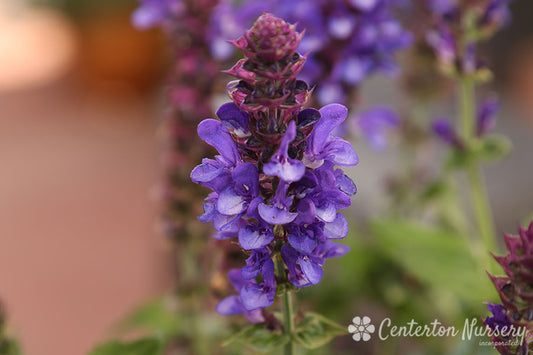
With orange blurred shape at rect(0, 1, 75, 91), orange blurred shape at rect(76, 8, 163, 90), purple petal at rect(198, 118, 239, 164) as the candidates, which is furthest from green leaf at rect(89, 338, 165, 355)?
orange blurred shape at rect(0, 1, 75, 91)

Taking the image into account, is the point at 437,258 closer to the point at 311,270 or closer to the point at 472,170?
→ the point at 472,170

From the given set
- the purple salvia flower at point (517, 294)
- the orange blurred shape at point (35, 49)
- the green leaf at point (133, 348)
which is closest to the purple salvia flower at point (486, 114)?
the purple salvia flower at point (517, 294)

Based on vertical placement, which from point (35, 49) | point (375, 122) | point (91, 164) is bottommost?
point (375, 122)

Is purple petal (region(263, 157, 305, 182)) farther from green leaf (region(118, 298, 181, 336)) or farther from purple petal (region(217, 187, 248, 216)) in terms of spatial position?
green leaf (region(118, 298, 181, 336))

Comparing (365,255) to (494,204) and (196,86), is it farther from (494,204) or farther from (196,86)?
(494,204)

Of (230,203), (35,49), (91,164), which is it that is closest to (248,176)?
(230,203)

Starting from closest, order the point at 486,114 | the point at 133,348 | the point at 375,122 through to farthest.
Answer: the point at 133,348
the point at 486,114
the point at 375,122
